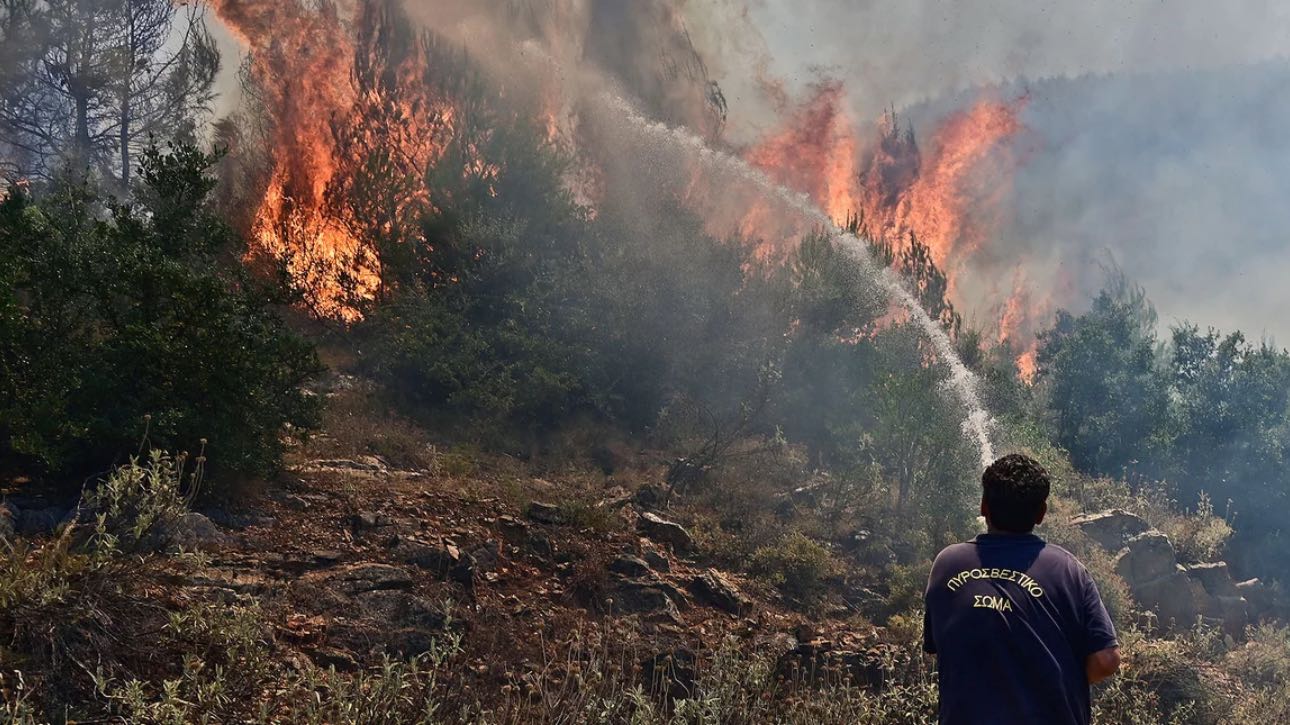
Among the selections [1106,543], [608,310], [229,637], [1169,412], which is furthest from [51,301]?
[1169,412]

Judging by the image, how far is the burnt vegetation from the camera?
5.64 meters

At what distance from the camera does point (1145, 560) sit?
1534 centimetres

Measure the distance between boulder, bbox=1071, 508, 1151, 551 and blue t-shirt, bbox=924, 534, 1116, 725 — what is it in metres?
15.4

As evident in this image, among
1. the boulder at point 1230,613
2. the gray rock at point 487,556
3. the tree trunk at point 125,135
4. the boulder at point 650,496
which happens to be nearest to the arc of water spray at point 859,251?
the boulder at point 1230,613

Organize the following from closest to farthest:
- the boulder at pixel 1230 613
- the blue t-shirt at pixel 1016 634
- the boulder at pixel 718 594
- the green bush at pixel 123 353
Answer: the blue t-shirt at pixel 1016 634
the green bush at pixel 123 353
the boulder at pixel 718 594
the boulder at pixel 1230 613

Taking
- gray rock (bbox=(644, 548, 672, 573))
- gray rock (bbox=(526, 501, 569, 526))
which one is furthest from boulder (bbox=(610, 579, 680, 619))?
gray rock (bbox=(526, 501, 569, 526))

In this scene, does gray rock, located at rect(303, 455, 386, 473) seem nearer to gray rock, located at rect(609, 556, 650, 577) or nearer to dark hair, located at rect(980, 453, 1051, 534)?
gray rock, located at rect(609, 556, 650, 577)

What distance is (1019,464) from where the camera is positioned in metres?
3.28

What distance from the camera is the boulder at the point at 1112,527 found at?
16.2 meters

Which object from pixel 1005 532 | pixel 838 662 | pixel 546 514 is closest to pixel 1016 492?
pixel 1005 532

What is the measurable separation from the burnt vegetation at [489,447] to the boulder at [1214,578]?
2.30 ft

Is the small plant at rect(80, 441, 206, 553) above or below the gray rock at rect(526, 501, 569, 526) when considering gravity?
below

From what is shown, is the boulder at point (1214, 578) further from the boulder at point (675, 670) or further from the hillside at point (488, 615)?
the boulder at point (675, 670)

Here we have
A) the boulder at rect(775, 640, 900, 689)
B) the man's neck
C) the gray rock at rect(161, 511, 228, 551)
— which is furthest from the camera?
the boulder at rect(775, 640, 900, 689)
